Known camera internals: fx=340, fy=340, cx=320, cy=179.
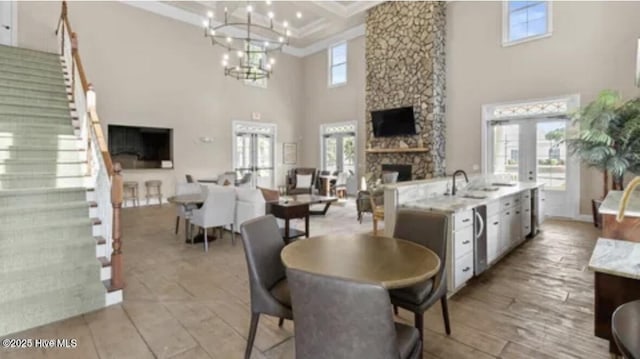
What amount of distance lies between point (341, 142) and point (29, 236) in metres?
9.39

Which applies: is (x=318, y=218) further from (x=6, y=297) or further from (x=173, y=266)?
(x=6, y=297)

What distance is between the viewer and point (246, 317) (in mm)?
2844

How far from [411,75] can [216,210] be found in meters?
6.16

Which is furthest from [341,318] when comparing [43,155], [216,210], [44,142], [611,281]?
[44,142]

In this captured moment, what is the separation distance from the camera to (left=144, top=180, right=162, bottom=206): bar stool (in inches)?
358

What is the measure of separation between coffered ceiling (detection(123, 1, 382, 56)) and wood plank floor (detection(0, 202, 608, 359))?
7.12 m

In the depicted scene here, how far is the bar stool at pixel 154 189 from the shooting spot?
9.09m

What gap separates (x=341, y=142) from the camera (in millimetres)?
11648

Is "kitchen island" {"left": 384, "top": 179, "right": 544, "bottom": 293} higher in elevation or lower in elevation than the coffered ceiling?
lower

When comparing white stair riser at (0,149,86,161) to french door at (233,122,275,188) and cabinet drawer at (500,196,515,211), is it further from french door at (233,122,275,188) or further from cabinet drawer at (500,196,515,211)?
french door at (233,122,275,188)

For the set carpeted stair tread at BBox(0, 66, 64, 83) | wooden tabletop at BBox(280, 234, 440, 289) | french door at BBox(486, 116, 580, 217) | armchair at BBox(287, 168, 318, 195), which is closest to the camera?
wooden tabletop at BBox(280, 234, 440, 289)

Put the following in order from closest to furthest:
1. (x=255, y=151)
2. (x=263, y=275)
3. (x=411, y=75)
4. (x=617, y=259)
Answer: (x=617, y=259) < (x=263, y=275) < (x=411, y=75) < (x=255, y=151)

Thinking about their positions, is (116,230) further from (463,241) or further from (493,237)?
(493,237)

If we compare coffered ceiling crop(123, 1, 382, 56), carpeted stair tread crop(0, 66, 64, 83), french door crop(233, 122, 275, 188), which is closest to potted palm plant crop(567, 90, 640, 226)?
coffered ceiling crop(123, 1, 382, 56)
